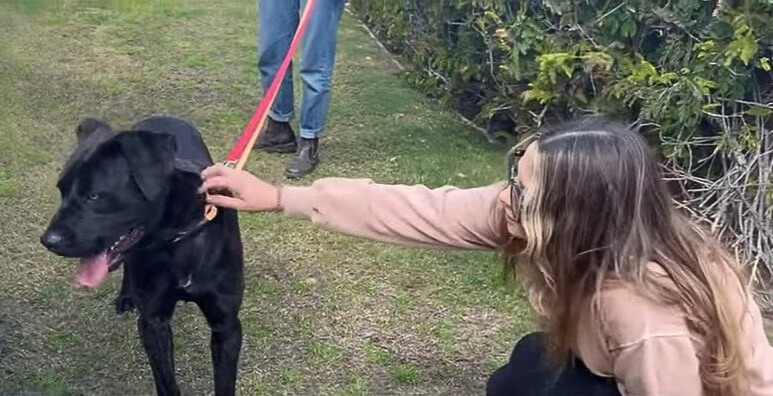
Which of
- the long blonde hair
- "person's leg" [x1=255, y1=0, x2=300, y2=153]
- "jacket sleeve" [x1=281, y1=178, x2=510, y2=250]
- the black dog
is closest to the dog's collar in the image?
the black dog

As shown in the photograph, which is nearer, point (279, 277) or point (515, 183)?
point (515, 183)

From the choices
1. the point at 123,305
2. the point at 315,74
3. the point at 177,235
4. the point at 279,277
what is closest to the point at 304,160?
the point at 315,74

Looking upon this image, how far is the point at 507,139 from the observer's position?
630 centimetres

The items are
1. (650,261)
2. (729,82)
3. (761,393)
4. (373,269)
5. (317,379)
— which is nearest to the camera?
(650,261)

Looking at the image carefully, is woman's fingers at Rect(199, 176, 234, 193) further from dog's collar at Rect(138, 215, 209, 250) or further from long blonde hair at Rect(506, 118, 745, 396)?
long blonde hair at Rect(506, 118, 745, 396)

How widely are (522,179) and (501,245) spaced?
1.11 feet

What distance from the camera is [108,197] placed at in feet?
9.82

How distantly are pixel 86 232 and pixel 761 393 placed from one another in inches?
70.2

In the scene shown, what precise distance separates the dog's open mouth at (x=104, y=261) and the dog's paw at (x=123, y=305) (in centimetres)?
108

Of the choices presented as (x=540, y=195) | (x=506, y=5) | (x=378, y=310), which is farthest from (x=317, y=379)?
(x=506, y=5)

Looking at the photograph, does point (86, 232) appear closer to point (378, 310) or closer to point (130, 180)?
point (130, 180)

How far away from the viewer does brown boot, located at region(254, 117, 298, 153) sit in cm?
588

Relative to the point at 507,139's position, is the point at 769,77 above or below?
above

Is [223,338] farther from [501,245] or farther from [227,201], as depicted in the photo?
[501,245]
